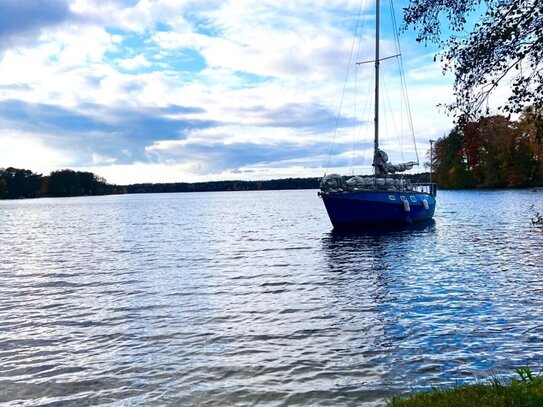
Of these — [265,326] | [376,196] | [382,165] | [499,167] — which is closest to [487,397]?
[265,326]

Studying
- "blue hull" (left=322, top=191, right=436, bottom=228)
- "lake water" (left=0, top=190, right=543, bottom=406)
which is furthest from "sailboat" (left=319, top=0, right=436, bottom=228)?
"lake water" (left=0, top=190, right=543, bottom=406)

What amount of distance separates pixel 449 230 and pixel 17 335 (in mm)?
33970

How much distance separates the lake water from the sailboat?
11.4m

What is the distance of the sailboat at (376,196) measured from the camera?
37.8m

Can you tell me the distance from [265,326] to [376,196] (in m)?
26.5

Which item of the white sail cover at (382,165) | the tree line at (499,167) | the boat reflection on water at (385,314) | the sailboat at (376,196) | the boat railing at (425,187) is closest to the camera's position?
the boat reflection on water at (385,314)

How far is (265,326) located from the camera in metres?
13.0

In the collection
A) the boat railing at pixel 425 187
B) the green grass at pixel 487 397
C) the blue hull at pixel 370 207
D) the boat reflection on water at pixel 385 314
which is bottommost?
the boat reflection on water at pixel 385 314

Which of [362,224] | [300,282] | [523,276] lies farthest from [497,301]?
[362,224]

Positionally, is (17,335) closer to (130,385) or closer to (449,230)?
(130,385)

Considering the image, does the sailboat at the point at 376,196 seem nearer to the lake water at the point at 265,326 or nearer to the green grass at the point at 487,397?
the lake water at the point at 265,326

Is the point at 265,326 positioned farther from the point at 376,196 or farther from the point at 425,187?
the point at 425,187

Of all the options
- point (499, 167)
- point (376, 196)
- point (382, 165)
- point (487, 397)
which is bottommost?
point (487, 397)

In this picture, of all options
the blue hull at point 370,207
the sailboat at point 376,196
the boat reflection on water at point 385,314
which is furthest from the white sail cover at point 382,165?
the boat reflection on water at point 385,314
